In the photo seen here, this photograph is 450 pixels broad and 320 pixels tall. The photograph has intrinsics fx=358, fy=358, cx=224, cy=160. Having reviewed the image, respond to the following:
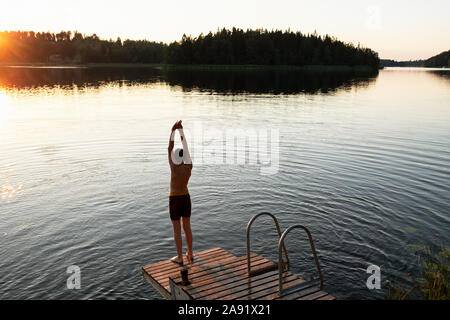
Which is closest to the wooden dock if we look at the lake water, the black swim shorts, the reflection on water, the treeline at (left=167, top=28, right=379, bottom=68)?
the lake water

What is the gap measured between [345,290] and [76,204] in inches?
378

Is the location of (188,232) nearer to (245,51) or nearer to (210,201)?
(210,201)

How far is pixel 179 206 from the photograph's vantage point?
777 centimetres

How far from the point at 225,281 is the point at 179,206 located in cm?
184

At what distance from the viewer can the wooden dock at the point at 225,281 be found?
6.84 meters

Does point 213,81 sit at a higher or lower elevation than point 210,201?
higher

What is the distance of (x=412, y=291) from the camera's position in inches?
328

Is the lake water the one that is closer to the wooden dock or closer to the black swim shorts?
the wooden dock

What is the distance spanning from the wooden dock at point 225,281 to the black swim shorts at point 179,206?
127 cm

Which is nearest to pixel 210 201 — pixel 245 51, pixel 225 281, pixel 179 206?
pixel 179 206

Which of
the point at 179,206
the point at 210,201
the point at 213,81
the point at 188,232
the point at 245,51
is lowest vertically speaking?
the point at 210,201

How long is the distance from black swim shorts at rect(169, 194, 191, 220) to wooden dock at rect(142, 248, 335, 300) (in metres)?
1.27

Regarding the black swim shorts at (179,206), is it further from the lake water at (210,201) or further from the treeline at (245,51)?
the treeline at (245,51)

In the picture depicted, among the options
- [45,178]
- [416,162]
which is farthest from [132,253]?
[416,162]
